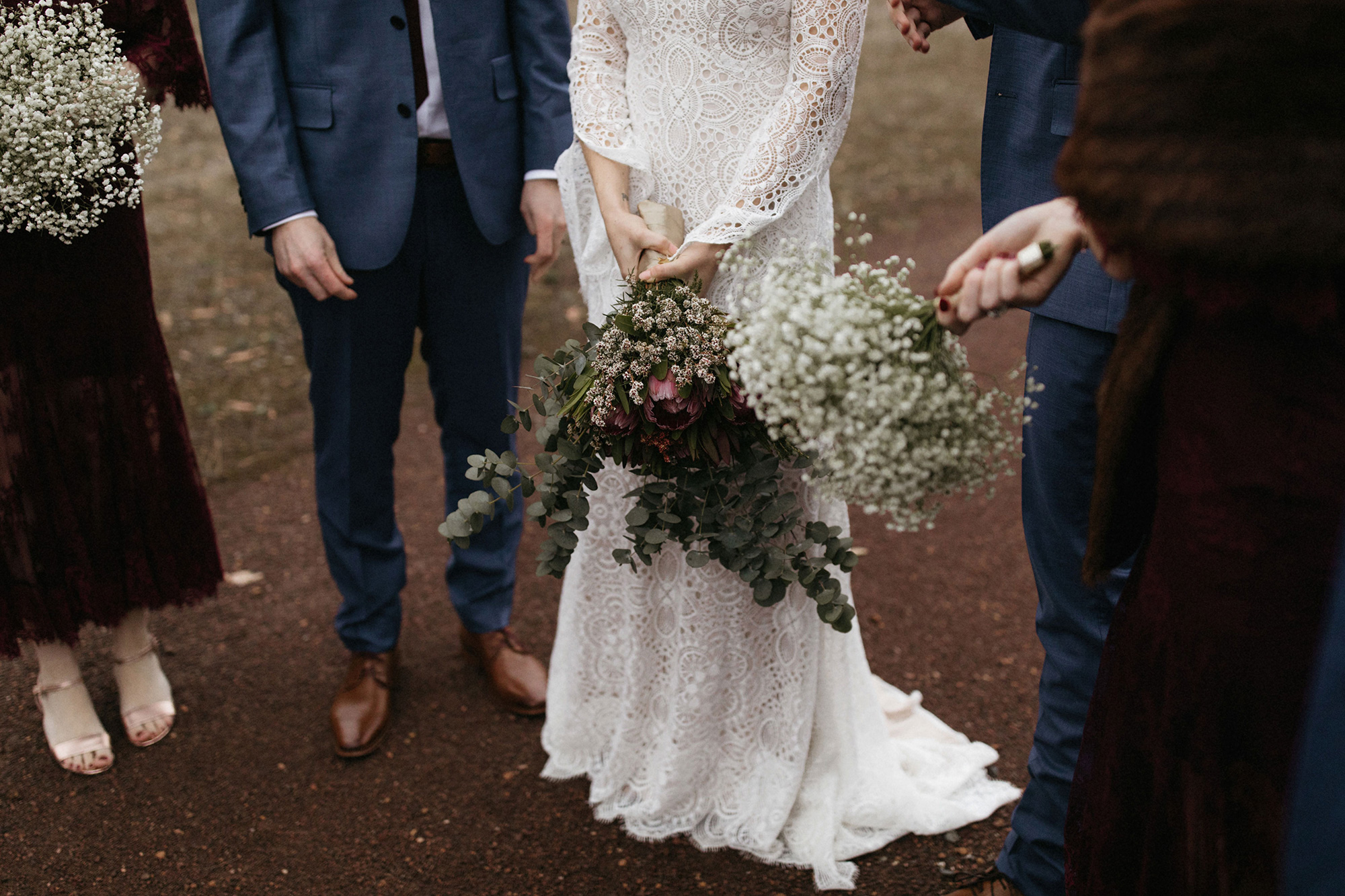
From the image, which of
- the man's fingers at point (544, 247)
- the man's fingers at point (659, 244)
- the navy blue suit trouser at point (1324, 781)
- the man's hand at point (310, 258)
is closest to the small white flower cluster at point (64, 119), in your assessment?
the man's hand at point (310, 258)

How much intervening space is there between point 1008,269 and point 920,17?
30.1 inches

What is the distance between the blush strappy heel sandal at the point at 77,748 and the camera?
3.00 meters

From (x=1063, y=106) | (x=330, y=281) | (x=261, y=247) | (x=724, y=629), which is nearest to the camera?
(x=1063, y=106)

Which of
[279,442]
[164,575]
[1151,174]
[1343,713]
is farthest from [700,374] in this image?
[279,442]

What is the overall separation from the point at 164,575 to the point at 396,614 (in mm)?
680

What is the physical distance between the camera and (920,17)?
2061 millimetres

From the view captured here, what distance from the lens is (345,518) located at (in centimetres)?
310

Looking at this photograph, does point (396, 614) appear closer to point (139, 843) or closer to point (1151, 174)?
point (139, 843)

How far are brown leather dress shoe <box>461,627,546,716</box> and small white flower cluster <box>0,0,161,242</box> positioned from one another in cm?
165

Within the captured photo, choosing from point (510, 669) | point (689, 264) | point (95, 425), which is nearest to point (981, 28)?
point (689, 264)

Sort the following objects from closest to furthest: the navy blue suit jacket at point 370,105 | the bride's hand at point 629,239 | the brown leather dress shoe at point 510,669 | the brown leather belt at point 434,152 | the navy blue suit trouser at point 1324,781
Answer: the navy blue suit trouser at point 1324,781, the bride's hand at point 629,239, the navy blue suit jacket at point 370,105, the brown leather belt at point 434,152, the brown leather dress shoe at point 510,669

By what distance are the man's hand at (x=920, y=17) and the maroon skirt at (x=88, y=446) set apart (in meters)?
2.00

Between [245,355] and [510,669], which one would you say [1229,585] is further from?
[245,355]

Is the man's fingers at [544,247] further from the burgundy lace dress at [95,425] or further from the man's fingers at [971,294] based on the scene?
the man's fingers at [971,294]
